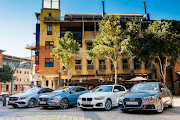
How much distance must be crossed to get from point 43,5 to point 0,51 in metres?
30.3

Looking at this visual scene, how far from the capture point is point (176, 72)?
28875 mm

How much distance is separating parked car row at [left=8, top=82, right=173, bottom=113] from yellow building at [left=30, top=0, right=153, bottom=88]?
1796cm

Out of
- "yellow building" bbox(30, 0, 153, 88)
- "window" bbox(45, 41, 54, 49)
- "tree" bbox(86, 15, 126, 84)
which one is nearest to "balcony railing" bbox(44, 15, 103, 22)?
"yellow building" bbox(30, 0, 153, 88)

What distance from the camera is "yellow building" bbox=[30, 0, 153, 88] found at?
3378 cm

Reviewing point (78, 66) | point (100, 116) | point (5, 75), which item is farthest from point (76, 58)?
point (100, 116)

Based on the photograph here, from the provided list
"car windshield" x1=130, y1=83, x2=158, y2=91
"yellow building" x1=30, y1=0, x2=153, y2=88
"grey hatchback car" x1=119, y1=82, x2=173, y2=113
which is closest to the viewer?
"grey hatchback car" x1=119, y1=82, x2=173, y2=113

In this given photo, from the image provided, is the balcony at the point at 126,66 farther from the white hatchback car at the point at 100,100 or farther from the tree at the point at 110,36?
the white hatchback car at the point at 100,100

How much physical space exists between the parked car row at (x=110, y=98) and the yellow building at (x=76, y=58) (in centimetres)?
1796

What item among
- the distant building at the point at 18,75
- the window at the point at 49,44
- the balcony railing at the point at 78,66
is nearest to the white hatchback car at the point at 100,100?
the balcony railing at the point at 78,66

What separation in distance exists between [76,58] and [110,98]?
23.0m

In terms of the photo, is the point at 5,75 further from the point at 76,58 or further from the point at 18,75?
the point at 18,75

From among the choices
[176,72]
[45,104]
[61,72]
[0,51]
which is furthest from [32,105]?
[0,51]

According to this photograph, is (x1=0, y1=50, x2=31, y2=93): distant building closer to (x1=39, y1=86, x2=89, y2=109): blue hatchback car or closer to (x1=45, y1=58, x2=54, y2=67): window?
(x1=45, y1=58, x2=54, y2=67): window

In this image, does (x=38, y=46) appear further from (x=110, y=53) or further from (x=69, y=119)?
(x=69, y=119)
